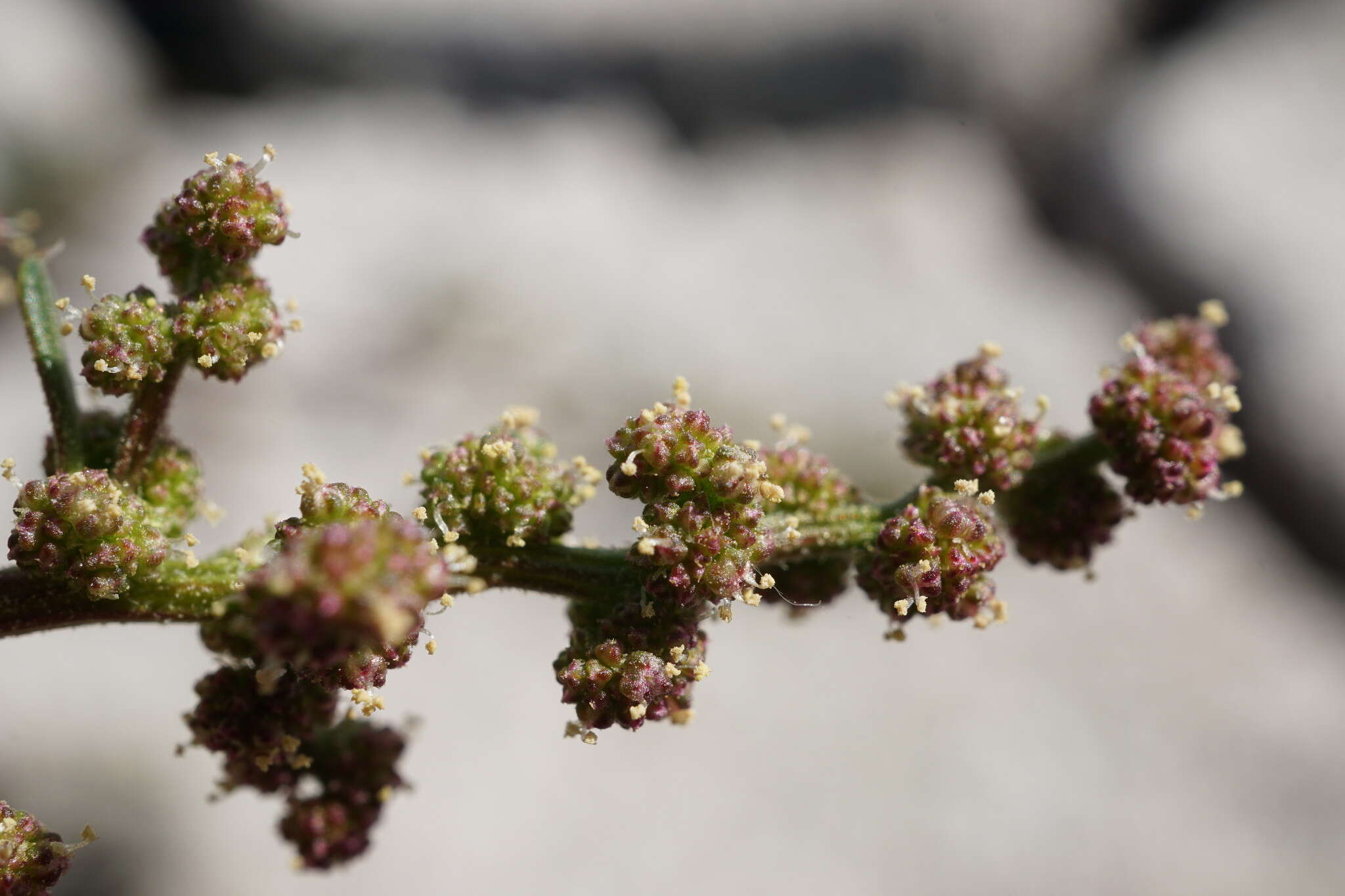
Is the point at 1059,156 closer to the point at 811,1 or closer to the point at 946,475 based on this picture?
the point at 811,1

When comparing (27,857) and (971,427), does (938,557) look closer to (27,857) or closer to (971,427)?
(971,427)

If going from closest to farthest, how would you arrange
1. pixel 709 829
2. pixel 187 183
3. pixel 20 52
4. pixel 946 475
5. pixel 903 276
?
pixel 187 183 → pixel 946 475 → pixel 709 829 → pixel 20 52 → pixel 903 276

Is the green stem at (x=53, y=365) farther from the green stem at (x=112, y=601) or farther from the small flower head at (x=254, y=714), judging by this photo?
the small flower head at (x=254, y=714)

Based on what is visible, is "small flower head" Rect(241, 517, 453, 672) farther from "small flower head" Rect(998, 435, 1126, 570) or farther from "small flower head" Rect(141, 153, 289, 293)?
"small flower head" Rect(998, 435, 1126, 570)

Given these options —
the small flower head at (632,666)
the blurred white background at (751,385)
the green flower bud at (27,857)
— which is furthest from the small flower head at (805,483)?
the blurred white background at (751,385)

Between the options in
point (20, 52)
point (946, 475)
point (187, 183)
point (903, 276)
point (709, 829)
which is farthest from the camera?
point (903, 276)

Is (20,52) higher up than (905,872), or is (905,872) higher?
(20,52)

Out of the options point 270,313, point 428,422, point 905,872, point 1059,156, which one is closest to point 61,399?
point 270,313
